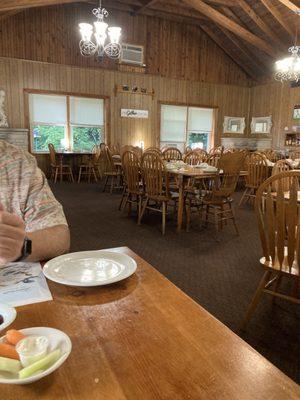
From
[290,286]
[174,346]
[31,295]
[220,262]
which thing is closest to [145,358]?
[174,346]

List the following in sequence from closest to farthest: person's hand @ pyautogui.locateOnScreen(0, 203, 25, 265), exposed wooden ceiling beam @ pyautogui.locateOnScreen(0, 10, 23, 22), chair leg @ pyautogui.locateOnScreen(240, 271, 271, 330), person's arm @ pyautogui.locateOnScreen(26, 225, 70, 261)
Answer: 1. person's hand @ pyautogui.locateOnScreen(0, 203, 25, 265)
2. person's arm @ pyautogui.locateOnScreen(26, 225, 70, 261)
3. chair leg @ pyautogui.locateOnScreen(240, 271, 271, 330)
4. exposed wooden ceiling beam @ pyautogui.locateOnScreen(0, 10, 23, 22)

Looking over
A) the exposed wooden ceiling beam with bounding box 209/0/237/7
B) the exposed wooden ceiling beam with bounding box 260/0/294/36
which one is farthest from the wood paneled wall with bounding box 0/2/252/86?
the exposed wooden ceiling beam with bounding box 260/0/294/36

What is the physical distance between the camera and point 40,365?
47cm

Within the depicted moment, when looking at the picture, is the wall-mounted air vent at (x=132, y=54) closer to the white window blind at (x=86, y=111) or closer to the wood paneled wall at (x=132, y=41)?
the wood paneled wall at (x=132, y=41)

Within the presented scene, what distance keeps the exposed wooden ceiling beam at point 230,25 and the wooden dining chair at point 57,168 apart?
187 inches

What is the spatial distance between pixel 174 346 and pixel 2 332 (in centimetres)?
33

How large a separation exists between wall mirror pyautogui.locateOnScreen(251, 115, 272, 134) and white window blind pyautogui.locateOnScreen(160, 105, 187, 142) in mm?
2598

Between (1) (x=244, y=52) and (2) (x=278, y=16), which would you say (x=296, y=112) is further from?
(2) (x=278, y=16)

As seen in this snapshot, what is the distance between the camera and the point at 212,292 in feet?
7.39

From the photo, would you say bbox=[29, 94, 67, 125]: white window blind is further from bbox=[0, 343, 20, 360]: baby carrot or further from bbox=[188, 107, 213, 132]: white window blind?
bbox=[0, 343, 20, 360]: baby carrot

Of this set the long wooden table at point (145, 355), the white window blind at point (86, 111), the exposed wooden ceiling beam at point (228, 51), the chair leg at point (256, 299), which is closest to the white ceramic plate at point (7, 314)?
the long wooden table at point (145, 355)

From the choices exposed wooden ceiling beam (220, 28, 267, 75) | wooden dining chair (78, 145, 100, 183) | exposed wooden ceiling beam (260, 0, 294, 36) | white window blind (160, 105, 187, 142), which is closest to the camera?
exposed wooden ceiling beam (260, 0, 294, 36)

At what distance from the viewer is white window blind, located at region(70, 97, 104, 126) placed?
8.12 m

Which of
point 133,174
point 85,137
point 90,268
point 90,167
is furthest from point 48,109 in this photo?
point 90,268
